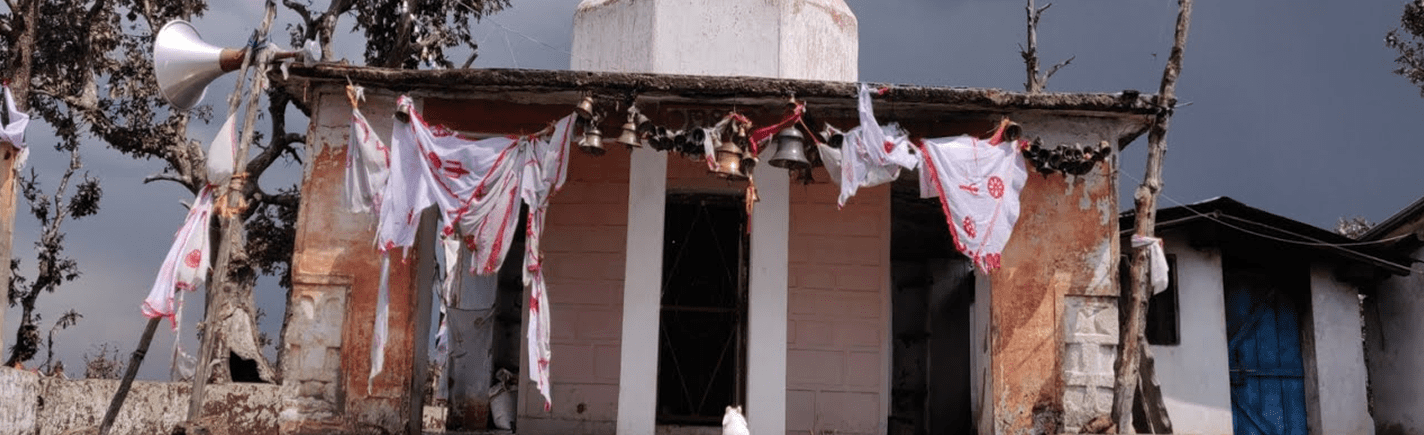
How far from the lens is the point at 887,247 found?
12180 millimetres

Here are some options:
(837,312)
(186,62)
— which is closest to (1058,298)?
(837,312)

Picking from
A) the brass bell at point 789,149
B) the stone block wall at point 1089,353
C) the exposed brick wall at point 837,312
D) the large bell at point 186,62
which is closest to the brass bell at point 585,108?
the brass bell at point 789,149

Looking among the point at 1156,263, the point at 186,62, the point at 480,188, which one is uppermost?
the point at 186,62

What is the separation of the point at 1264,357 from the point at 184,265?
12889mm

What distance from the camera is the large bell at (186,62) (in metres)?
9.31

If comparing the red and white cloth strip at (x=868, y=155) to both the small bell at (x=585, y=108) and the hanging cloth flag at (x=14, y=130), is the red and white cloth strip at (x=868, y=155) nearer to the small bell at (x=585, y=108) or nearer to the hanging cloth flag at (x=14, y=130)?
the small bell at (x=585, y=108)

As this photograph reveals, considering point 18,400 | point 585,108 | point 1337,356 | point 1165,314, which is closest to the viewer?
point 585,108

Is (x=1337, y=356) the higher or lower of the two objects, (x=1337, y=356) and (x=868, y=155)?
the lower

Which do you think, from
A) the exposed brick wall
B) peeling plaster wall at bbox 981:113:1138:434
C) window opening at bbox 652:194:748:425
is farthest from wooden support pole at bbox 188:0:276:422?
peeling plaster wall at bbox 981:113:1138:434

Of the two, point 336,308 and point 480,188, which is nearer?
point 480,188

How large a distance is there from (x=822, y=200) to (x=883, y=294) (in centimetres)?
109

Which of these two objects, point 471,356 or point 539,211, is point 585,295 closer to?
point 539,211

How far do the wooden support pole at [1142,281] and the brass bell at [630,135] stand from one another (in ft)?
14.4

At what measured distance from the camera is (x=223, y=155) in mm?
9094
